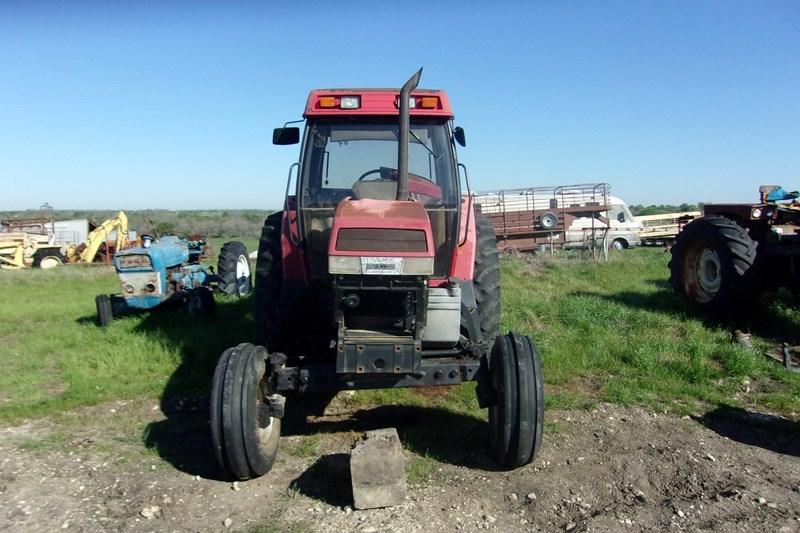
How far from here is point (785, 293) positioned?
28.9 feet

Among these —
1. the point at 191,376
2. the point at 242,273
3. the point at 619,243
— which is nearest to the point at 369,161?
the point at 191,376

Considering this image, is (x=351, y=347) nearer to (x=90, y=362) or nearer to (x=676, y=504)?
(x=676, y=504)

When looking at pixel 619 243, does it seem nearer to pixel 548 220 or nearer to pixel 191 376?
pixel 548 220

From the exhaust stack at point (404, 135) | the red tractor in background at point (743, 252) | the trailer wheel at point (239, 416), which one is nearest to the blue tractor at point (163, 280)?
the trailer wheel at point (239, 416)

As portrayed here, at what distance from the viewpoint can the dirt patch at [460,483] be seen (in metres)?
3.85

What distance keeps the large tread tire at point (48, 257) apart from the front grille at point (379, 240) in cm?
2476

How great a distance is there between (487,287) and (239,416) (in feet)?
8.12

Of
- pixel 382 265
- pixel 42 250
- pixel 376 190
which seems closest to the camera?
pixel 382 265

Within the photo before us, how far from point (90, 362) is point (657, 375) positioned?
19.8 ft

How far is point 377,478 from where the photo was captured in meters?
3.98

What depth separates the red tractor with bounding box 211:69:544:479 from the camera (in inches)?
168

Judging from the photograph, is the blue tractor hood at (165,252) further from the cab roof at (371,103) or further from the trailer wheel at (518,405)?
the trailer wheel at (518,405)

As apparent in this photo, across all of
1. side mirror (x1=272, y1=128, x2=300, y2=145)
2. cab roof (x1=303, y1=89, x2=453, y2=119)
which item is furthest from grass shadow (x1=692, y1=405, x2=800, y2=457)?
side mirror (x1=272, y1=128, x2=300, y2=145)

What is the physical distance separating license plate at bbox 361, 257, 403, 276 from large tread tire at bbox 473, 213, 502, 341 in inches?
66.6
